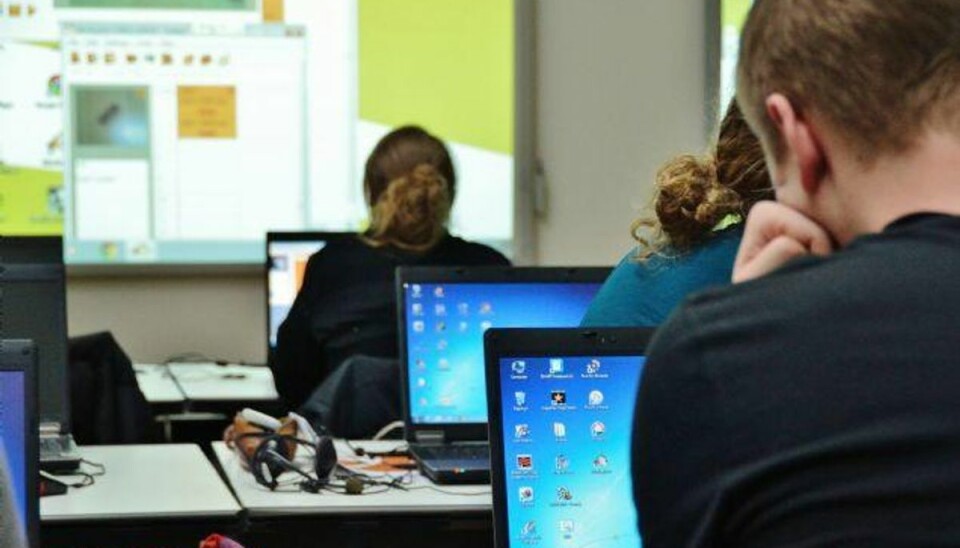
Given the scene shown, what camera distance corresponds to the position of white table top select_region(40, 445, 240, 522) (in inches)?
119

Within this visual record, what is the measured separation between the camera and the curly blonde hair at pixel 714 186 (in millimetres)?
2252

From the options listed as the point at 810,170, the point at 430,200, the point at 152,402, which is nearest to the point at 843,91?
the point at 810,170

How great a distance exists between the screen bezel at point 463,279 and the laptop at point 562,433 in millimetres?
1218

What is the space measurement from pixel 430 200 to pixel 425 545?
152cm

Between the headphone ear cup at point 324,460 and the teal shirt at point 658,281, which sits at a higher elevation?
the teal shirt at point 658,281

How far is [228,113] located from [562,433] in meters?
4.06

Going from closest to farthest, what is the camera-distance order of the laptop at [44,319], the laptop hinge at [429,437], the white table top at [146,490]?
Result: the white table top at [146,490]
the laptop at [44,319]
the laptop hinge at [429,437]

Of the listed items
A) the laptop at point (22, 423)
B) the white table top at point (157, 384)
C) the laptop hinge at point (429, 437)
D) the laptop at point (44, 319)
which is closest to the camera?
the laptop at point (22, 423)

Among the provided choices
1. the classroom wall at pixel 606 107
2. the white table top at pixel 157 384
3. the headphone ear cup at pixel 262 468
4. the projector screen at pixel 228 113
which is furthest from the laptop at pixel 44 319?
the classroom wall at pixel 606 107

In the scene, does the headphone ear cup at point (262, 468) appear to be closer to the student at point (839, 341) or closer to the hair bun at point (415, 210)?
the hair bun at point (415, 210)

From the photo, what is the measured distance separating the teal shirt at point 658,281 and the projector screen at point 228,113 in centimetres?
360

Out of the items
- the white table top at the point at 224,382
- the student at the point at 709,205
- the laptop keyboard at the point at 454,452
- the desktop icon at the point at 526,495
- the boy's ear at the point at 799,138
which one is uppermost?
the boy's ear at the point at 799,138

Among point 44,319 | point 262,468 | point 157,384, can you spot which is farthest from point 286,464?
point 157,384

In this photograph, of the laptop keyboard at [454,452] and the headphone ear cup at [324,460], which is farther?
the laptop keyboard at [454,452]
